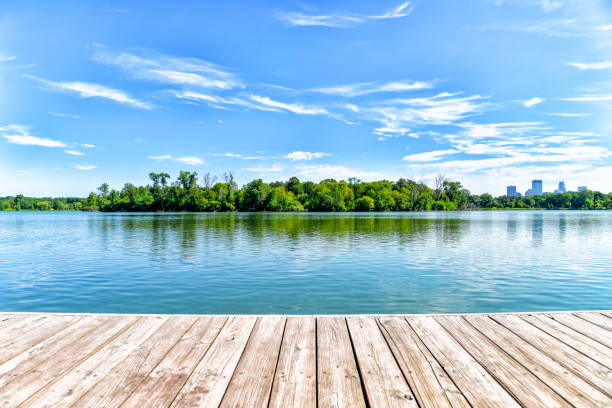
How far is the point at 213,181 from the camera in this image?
137 m

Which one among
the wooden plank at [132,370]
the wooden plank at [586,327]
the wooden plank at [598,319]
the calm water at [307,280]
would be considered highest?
the wooden plank at [132,370]

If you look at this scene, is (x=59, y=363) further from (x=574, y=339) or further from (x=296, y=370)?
(x=574, y=339)

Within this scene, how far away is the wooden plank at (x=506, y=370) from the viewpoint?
8.40ft

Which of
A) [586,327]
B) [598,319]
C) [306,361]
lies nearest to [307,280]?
[598,319]

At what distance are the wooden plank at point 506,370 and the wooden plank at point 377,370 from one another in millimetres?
772

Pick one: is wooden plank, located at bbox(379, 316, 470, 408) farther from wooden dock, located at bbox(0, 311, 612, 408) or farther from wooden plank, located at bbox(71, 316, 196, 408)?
wooden plank, located at bbox(71, 316, 196, 408)

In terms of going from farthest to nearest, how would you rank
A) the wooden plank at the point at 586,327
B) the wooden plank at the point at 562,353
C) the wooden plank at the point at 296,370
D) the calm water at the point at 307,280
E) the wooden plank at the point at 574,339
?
the calm water at the point at 307,280 → the wooden plank at the point at 586,327 → the wooden plank at the point at 574,339 → the wooden plank at the point at 562,353 → the wooden plank at the point at 296,370

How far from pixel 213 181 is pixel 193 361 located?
138 m

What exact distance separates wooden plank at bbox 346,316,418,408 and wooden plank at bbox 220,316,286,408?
743 millimetres

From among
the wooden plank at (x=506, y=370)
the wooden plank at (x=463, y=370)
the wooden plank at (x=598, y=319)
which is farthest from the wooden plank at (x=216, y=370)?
the wooden plank at (x=598, y=319)

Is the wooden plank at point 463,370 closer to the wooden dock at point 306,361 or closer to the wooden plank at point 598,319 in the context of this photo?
the wooden dock at point 306,361

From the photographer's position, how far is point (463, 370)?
299cm

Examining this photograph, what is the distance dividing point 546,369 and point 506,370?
0.35 meters

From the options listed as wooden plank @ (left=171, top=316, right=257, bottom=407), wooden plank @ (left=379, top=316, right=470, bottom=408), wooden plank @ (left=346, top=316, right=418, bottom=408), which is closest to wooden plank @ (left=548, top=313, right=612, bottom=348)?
wooden plank @ (left=379, top=316, right=470, bottom=408)
